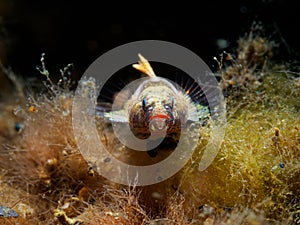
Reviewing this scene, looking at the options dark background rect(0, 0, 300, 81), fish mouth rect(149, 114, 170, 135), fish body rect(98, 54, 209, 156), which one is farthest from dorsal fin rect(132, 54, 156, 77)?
fish mouth rect(149, 114, 170, 135)

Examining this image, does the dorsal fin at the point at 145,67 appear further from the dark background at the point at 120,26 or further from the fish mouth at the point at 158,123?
the fish mouth at the point at 158,123

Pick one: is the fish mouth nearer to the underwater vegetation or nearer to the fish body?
the fish body

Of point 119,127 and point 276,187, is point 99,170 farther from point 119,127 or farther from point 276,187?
point 276,187

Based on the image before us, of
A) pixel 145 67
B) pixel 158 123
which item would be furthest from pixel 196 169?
pixel 145 67

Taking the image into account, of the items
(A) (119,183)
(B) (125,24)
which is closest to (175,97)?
(A) (119,183)

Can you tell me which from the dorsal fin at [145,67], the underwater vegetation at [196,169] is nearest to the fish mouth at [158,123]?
the underwater vegetation at [196,169]
